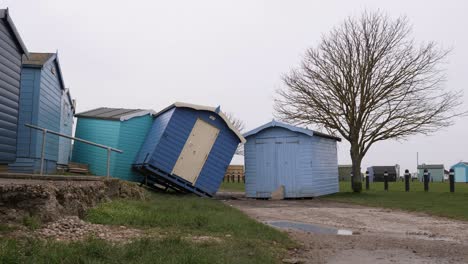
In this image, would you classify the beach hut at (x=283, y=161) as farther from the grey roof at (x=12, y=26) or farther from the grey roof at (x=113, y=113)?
the grey roof at (x=12, y=26)

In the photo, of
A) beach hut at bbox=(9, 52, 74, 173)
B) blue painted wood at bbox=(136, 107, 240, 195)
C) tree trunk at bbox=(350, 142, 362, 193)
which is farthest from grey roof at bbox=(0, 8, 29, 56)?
tree trunk at bbox=(350, 142, 362, 193)

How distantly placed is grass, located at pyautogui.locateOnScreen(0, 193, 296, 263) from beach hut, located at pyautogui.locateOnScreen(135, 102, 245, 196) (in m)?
7.21

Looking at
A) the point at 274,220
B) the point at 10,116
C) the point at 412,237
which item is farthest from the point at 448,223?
the point at 10,116

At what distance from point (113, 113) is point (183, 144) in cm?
447

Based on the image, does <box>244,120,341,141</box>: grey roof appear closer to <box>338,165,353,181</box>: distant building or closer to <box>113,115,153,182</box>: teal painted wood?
<box>113,115,153,182</box>: teal painted wood

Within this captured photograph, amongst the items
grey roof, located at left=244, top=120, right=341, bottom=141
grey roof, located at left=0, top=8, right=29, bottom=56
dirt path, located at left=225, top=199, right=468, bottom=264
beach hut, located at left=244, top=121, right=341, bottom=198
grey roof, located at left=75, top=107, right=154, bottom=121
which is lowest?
dirt path, located at left=225, top=199, right=468, bottom=264

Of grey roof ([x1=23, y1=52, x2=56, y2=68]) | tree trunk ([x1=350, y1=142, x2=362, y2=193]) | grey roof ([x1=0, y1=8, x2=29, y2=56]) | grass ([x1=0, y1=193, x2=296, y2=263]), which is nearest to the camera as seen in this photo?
grass ([x1=0, y1=193, x2=296, y2=263])

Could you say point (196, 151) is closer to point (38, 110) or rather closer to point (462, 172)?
point (38, 110)

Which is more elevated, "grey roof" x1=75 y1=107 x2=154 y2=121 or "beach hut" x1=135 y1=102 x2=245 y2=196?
"grey roof" x1=75 y1=107 x2=154 y2=121

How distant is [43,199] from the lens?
6.40 meters

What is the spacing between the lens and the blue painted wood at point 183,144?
54.4 ft

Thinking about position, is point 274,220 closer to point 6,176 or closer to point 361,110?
point 6,176

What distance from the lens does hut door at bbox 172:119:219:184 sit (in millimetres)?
17000

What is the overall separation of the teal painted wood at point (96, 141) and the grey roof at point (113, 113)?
6.8 inches
